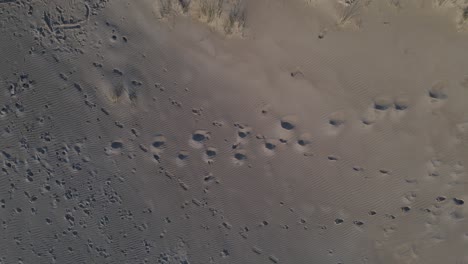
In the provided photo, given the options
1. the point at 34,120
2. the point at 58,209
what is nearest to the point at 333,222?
the point at 58,209

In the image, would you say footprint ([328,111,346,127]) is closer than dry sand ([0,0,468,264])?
No

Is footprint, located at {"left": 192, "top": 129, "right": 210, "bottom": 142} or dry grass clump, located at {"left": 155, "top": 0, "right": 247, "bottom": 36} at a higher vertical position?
dry grass clump, located at {"left": 155, "top": 0, "right": 247, "bottom": 36}

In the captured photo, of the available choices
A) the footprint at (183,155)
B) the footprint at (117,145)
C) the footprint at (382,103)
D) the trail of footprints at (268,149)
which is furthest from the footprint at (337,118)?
the footprint at (117,145)

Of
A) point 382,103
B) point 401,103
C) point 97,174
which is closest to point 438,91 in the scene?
point 401,103

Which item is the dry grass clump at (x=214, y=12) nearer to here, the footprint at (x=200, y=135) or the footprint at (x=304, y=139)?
the footprint at (x=200, y=135)

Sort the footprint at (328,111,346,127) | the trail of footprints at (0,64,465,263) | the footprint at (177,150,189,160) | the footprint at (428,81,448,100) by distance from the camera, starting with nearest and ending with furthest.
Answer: the footprint at (428,81,448,100) < the footprint at (328,111,346,127) < the trail of footprints at (0,64,465,263) < the footprint at (177,150,189,160)

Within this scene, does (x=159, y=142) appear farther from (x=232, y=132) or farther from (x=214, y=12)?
(x=214, y=12)

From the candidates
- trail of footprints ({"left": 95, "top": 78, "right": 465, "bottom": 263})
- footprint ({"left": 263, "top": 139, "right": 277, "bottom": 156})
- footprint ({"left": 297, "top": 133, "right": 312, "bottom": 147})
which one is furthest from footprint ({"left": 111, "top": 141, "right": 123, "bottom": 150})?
footprint ({"left": 297, "top": 133, "right": 312, "bottom": 147})

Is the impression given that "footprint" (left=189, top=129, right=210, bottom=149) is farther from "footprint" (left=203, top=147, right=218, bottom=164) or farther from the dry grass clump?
the dry grass clump

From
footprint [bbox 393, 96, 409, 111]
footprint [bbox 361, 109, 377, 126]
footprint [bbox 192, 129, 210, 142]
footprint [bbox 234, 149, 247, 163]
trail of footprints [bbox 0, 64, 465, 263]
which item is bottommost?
trail of footprints [bbox 0, 64, 465, 263]
